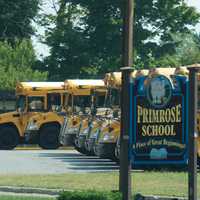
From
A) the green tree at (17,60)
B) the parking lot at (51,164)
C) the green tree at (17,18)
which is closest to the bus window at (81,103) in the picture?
the parking lot at (51,164)

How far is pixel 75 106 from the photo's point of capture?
34.4 meters

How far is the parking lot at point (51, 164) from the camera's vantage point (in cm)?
2436

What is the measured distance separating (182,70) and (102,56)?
32.5 m

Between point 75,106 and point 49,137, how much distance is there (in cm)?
290

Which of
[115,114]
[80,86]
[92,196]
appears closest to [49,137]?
[80,86]

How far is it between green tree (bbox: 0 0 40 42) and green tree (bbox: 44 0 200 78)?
8.19 m

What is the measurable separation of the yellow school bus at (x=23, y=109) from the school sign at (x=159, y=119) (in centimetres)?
1436

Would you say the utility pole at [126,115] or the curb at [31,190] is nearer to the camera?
the utility pole at [126,115]

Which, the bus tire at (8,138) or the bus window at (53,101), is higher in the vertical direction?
the bus window at (53,101)

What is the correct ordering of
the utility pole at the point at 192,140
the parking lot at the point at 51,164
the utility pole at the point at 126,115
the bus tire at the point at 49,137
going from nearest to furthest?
1. the utility pole at the point at 192,140
2. the utility pole at the point at 126,115
3. the parking lot at the point at 51,164
4. the bus tire at the point at 49,137

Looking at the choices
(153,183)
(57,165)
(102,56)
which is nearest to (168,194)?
(153,183)

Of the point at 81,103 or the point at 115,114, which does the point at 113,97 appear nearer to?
the point at 115,114

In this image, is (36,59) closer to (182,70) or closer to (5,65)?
(5,65)

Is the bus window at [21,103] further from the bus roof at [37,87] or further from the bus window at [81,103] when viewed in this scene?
the bus window at [81,103]
